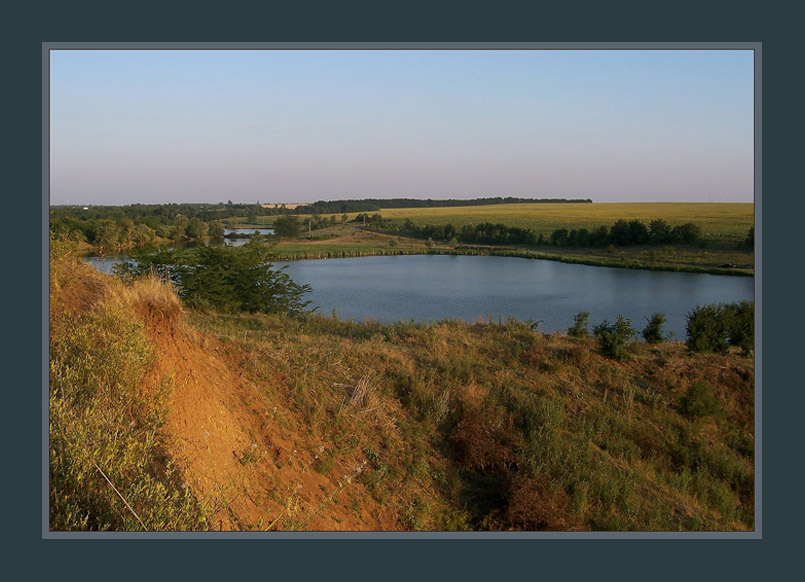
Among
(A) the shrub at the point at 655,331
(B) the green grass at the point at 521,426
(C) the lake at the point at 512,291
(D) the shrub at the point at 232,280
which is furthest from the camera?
(C) the lake at the point at 512,291

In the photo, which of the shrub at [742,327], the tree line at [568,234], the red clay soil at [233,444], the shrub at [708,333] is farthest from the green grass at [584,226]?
the red clay soil at [233,444]

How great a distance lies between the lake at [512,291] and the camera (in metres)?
A: 17.9

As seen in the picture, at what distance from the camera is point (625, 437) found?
892cm

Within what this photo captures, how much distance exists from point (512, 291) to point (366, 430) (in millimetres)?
17505

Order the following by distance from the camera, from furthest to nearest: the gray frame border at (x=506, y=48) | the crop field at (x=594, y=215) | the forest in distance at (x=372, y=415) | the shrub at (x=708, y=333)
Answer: the shrub at (x=708, y=333), the crop field at (x=594, y=215), the forest in distance at (x=372, y=415), the gray frame border at (x=506, y=48)

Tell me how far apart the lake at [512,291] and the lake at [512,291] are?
1.4 inches

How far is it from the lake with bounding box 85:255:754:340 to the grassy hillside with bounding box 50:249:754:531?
15.1 ft

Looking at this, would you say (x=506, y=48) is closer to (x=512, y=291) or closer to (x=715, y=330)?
(x=715, y=330)

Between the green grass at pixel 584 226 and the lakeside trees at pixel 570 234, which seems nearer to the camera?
the green grass at pixel 584 226

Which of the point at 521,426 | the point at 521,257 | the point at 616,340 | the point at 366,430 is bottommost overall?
the point at 521,426

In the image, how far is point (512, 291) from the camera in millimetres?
24031

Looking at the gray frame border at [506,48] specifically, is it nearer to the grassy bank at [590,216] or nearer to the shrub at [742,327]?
the grassy bank at [590,216]

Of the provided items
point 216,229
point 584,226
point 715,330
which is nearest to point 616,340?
point 715,330

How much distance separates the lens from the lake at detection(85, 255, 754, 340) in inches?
701
